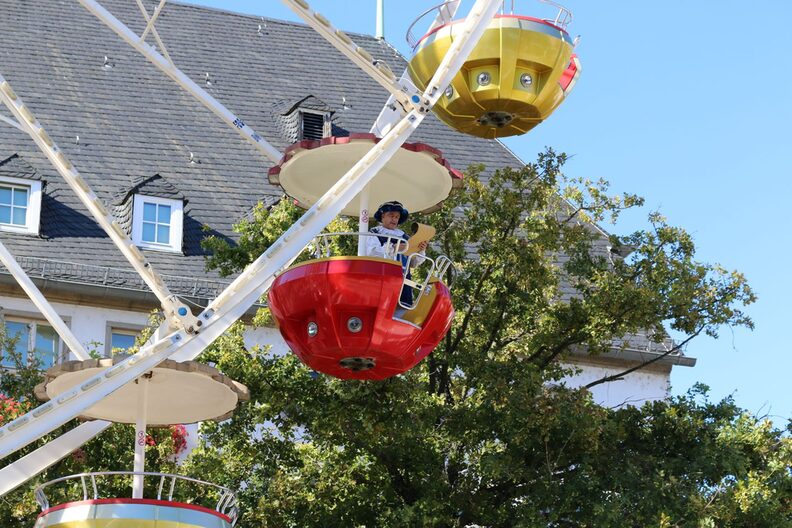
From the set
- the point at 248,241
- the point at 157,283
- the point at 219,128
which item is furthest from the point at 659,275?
the point at 219,128

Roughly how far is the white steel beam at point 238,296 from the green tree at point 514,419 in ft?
23.1

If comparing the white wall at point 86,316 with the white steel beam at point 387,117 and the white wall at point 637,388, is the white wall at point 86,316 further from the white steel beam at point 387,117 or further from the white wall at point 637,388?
the white steel beam at point 387,117

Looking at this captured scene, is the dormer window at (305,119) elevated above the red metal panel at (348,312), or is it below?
above

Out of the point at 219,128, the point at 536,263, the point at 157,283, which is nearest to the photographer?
the point at 157,283

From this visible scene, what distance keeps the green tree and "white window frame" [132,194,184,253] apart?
914 centimetres

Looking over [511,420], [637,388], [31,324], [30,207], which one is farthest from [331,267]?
[637,388]

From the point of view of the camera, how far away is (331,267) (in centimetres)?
2012

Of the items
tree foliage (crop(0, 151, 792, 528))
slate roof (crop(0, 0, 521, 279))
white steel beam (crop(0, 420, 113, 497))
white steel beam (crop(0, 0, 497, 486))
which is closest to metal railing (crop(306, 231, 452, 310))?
white steel beam (crop(0, 0, 497, 486))

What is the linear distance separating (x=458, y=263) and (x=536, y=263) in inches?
46.7

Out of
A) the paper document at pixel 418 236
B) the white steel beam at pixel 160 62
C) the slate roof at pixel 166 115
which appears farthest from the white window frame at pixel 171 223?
the paper document at pixel 418 236

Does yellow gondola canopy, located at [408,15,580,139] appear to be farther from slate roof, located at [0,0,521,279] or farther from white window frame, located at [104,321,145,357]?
slate roof, located at [0,0,521,279]

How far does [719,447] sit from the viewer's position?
28031 millimetres

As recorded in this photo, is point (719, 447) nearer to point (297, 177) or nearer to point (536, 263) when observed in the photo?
point (536, 263)

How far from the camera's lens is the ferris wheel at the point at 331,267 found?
1952 cm
